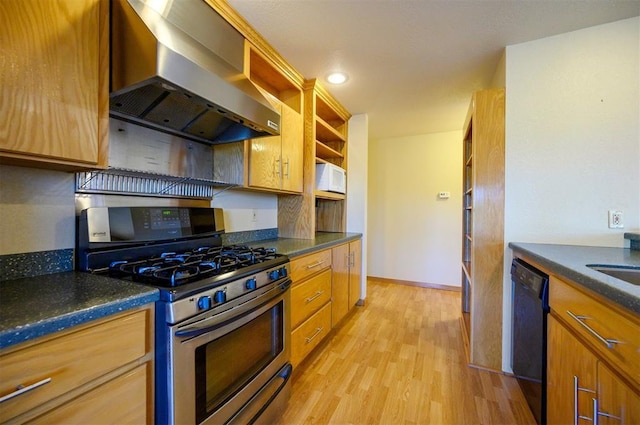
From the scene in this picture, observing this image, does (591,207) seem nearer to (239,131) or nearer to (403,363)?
(403,363)

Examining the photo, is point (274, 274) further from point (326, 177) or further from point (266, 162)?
point (326, 177)

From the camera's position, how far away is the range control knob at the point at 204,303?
3.18 ft

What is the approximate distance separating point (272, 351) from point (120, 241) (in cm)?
95

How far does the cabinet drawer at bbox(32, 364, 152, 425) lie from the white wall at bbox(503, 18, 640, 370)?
7.06 ft

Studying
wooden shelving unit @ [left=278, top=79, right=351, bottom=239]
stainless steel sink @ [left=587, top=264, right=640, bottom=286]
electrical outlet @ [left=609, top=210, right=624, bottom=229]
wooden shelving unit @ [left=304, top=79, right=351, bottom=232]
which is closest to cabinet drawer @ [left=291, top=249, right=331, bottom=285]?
wooden shelving unit @ [left=278, top=79, right=351, bottom=239]

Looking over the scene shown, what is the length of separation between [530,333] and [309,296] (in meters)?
1.33

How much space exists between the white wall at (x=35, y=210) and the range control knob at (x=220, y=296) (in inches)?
28.2

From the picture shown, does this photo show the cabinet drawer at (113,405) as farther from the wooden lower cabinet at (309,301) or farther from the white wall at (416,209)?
the white wall at (416,209)

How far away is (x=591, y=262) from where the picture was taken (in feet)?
3.85

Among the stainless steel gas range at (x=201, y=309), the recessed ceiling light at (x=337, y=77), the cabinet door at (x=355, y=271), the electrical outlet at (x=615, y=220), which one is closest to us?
the stainless steel gas range at (x=201, y=309)

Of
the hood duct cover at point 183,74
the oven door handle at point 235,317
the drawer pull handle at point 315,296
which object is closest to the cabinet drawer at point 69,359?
the oven door handle at point 235,317

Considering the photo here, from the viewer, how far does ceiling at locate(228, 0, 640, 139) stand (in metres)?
1.50

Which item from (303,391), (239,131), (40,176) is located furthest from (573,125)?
(40,176)

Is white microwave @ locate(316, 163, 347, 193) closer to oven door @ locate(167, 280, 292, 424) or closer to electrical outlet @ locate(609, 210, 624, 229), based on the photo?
oven door @ locate(167, 280, 292, 424)
